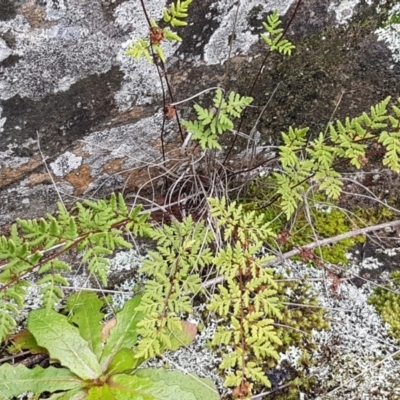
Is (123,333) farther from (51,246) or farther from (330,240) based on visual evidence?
(330,240)

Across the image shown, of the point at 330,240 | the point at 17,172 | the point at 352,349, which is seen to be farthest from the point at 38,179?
the point at 352,349

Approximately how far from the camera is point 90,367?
1.81 m

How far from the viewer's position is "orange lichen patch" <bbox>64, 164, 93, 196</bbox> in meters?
1.90

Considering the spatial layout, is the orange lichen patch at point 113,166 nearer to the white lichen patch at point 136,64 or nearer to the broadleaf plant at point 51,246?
the white lichen patch at point 136,64

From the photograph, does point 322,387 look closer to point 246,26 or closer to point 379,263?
point 379,263

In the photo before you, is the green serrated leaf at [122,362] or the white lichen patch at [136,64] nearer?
the white lichen patch at [136,64]

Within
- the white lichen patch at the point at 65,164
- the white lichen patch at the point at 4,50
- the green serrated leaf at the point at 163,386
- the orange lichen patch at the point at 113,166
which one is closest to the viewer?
the white lichen patch at the point at 4,50

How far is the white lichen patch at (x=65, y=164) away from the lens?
1821 mm

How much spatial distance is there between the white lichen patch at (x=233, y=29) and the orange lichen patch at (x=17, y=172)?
2.01ft

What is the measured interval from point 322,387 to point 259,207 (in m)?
0.67

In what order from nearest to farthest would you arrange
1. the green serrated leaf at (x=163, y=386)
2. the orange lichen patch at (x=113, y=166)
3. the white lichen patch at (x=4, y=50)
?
the white lichen patch at (x=4, y=50) → the green serrated leaf at (x=163, y=386) → the orange lichen patch at (x=113, y=166)

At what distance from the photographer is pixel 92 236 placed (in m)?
1.58

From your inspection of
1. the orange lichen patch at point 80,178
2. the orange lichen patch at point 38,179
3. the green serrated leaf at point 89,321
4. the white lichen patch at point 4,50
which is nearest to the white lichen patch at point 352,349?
the green serrated leaf at point 89,321

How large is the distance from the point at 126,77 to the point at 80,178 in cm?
41
